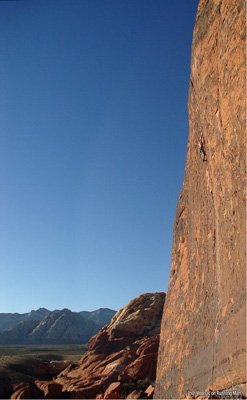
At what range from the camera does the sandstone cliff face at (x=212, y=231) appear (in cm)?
625

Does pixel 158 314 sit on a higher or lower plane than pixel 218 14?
lower

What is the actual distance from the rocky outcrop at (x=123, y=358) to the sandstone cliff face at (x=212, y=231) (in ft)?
56.0

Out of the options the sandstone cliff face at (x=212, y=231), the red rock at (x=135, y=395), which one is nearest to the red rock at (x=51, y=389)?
the red rock at (x=135, y=395)

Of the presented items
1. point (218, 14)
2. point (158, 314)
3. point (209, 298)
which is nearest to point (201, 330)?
point (209, 298)

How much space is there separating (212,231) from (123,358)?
94.2ft

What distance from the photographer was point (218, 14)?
8.04 meters

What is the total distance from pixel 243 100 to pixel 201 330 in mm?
4970

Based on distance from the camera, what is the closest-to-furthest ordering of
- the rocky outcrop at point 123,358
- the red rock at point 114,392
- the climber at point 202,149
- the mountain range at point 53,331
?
1. the climber at point 202,149
2. the red rock at point 114,392
3. the rocky outcrop at point 123,358
4. the mountain range at point 53,331

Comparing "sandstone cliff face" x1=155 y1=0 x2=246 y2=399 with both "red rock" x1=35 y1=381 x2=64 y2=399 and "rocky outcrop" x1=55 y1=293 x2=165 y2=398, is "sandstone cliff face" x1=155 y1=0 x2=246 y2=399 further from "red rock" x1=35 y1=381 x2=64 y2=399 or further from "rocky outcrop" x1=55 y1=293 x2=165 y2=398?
"red rock" x1=35 y1=381 x2=64 y2=399

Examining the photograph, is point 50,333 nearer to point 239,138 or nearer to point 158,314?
Result: point 158,314

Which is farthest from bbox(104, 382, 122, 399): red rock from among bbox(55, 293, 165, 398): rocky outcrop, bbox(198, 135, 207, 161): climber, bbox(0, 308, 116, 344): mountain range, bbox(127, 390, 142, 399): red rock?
bbox(0, 308, 116, 344): mountain range

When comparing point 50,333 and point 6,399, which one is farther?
point 50,333

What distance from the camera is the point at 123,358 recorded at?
109 ft

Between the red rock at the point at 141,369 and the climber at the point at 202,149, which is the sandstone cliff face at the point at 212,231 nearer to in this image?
the climber at the point at 202,149
